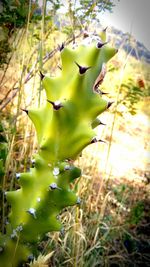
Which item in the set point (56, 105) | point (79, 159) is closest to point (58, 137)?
point (56, 105)

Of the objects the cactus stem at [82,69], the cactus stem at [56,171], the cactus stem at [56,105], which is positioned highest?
the cactus stem at [82,69]

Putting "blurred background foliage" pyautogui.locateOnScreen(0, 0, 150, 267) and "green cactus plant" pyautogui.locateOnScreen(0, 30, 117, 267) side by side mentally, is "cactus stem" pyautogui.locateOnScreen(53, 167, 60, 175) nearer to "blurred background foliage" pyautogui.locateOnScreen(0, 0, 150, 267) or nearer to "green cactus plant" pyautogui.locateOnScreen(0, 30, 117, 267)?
"green cactus plant" pyautogui.locateOnScreen(0, 30, 117, 267)

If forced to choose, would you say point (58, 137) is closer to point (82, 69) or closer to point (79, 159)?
point (82, 69)

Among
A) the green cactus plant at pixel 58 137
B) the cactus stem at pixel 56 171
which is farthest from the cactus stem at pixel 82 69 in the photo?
the cactus stem at pixel 56 171

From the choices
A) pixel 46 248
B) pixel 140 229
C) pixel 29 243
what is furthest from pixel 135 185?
pixel 29 243

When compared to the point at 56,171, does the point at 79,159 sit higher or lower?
higher

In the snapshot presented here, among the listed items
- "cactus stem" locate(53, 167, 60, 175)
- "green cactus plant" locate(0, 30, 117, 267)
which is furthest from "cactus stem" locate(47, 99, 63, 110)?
"cactus stem" locate(53, 167, 60, 175)

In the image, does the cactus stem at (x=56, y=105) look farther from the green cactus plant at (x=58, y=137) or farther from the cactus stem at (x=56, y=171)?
the cactus stem at (x=56, y=171)
